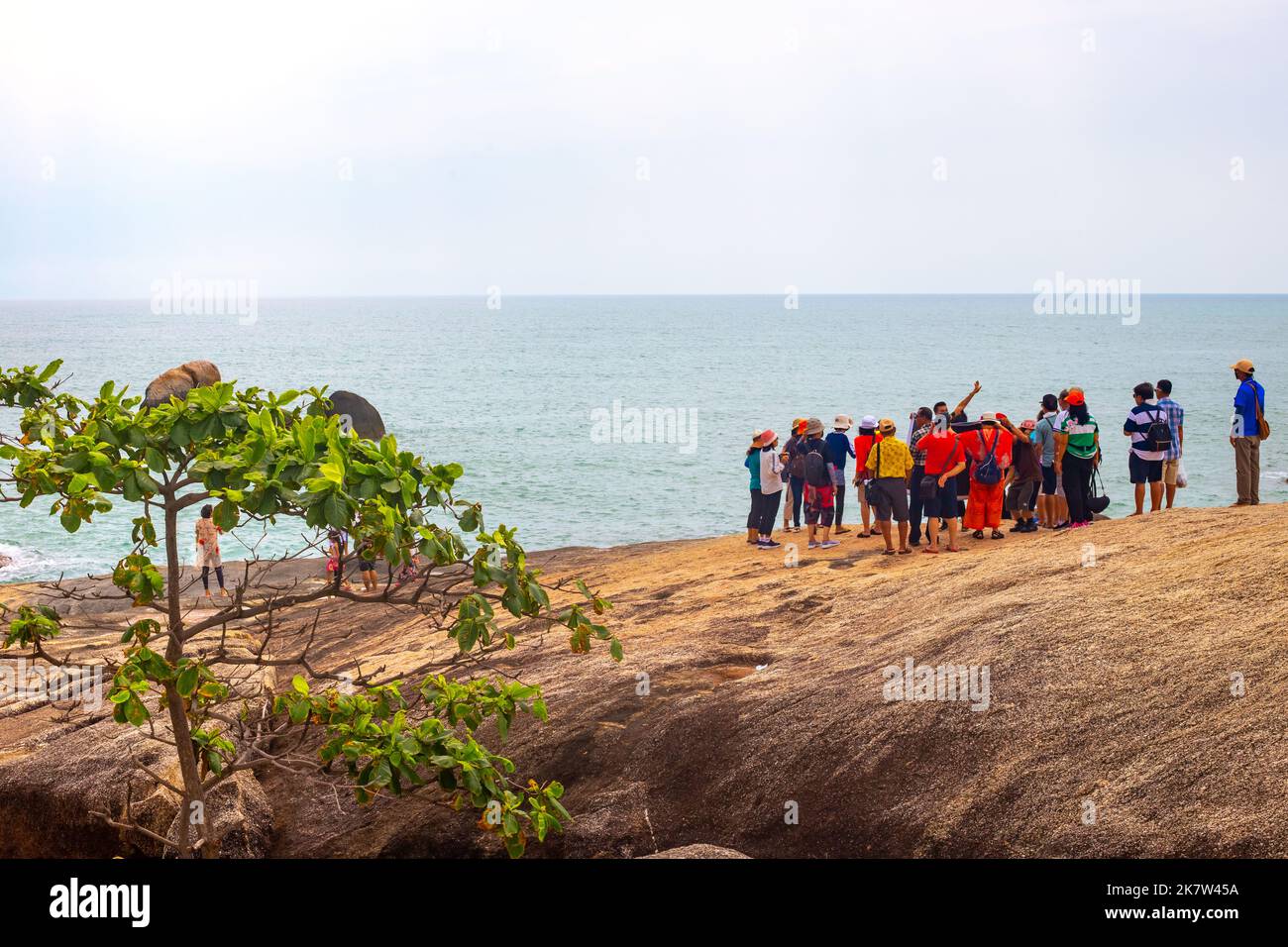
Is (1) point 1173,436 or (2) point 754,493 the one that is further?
(2) point 754,493

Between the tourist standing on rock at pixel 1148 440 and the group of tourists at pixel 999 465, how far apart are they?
14 millimetres

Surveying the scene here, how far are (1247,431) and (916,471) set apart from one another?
4.38m

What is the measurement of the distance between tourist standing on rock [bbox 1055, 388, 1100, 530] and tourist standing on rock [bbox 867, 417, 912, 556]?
221 cm

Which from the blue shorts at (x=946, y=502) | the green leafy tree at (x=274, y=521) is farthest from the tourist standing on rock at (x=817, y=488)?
the green leafy tree at (x=274, y=521)

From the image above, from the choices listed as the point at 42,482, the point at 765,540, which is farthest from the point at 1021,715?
the point at 765,540

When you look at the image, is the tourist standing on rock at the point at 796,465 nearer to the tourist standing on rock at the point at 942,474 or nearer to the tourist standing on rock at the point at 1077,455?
the tourist standing on rock at the point at 942,474

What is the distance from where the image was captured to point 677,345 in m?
144

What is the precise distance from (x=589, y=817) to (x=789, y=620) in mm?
4441

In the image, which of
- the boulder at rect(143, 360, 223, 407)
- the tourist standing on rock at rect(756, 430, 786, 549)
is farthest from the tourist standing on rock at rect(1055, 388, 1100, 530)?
the boulder at rect(143, 360, 223, 407)

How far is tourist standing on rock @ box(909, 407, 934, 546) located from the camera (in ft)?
50.9

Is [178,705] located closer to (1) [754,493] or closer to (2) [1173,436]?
(1) [754,493]

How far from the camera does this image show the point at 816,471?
1659cm

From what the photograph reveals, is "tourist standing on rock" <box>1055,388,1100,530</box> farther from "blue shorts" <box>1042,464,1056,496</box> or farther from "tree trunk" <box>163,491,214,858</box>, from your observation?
"tree trunk" <box>163,491,214,858</box>

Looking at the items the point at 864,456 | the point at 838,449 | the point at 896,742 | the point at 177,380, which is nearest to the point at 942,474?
the point at 864,456
